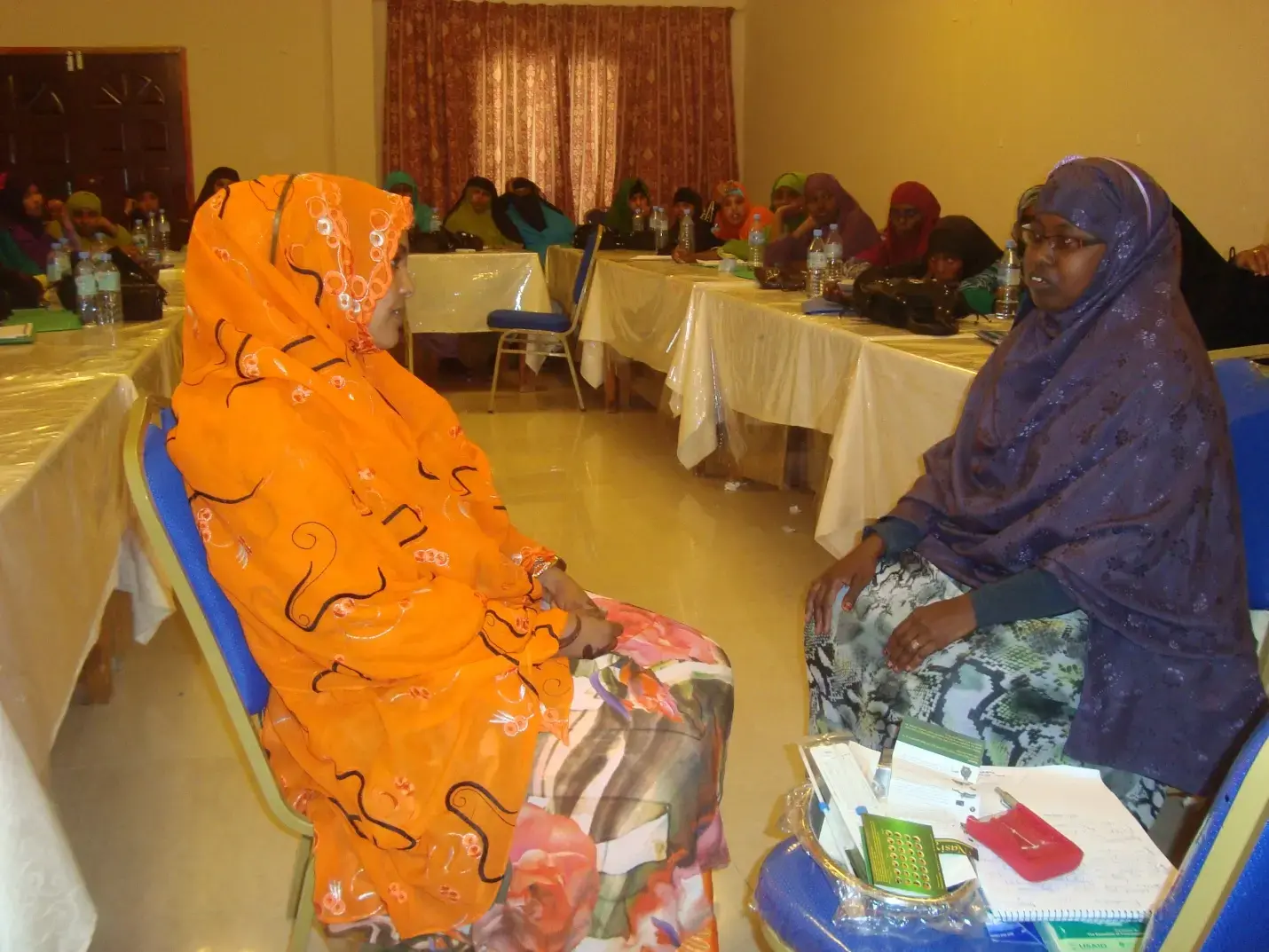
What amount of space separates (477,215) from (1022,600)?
6020 mm

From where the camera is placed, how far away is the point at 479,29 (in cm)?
757

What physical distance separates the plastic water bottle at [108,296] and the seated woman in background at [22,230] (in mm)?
829

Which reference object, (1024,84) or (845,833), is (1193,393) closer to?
(845,833)

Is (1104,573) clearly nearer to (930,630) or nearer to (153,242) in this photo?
(930,630)

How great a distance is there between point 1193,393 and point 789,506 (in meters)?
2.29

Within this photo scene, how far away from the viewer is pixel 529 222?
664 centimetres

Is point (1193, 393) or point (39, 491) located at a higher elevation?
point (1193, 393)

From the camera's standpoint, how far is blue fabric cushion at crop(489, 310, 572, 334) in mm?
5121

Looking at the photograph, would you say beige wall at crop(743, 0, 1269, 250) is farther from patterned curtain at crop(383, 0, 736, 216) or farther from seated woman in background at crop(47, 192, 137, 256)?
seated woman in background at crop(47, 192, 137, 256)

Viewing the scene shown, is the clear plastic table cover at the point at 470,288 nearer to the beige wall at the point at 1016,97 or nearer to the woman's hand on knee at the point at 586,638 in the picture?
the beige wall at the point at 1016,97

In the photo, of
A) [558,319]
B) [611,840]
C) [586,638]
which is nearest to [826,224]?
[558,319]

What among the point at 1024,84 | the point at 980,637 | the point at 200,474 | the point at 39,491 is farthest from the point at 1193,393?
the point at 1024,84

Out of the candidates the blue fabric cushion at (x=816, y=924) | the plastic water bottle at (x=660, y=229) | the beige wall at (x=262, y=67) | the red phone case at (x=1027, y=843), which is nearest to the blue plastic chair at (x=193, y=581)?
the blue fabric cushion at (x=816, y=924)

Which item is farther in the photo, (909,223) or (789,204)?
(789,204)
